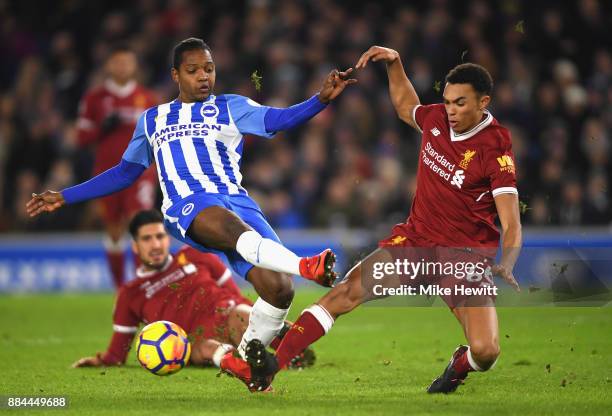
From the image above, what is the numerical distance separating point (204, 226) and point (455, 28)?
10709 millimetres

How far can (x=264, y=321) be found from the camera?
259 inches

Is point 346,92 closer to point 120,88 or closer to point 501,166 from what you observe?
point 120,88

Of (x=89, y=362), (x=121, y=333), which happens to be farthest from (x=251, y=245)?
(x=89, y=362)

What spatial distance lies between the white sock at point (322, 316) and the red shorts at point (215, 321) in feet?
5.45

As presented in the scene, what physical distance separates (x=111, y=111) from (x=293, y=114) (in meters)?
5.39

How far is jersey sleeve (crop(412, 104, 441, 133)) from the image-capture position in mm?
7141

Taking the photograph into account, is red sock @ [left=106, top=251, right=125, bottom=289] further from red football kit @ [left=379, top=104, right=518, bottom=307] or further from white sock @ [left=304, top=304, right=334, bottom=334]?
white sock @ [left=304, top=304, right=334, bottom=334]

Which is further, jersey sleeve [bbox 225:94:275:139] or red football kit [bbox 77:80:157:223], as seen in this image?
red football kit [bbox 77:80:157:223]

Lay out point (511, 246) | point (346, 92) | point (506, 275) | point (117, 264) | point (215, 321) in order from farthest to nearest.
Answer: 1. point (346, 92)
2. point (117, 264)
3. point (215, 321)
4. point (511, 246)
5. point (506, 275)

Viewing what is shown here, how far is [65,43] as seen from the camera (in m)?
17.5

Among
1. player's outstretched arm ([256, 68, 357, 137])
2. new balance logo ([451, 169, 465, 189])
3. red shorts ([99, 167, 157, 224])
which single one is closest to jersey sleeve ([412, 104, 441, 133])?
new balance logo ([451, 169, 465, 189])

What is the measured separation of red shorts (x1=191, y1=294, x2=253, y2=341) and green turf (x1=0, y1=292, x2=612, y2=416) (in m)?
0.29

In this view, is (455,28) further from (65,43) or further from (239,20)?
(65,43)

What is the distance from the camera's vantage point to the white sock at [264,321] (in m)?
6.54
